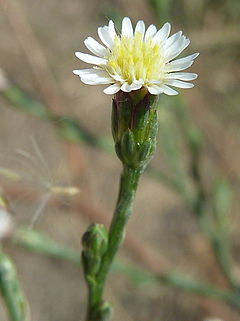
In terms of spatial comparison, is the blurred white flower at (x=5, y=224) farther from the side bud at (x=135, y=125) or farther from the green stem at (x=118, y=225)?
the side bud at (x=135, y=125)

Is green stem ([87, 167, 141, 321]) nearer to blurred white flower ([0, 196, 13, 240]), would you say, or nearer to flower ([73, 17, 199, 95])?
flower ([73, 17, 199, 95])

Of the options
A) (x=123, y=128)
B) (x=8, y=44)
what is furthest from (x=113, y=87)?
(x=8, y=44)

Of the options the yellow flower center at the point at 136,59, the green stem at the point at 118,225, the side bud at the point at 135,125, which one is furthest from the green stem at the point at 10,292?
the yellow flower center at the point at 136,59

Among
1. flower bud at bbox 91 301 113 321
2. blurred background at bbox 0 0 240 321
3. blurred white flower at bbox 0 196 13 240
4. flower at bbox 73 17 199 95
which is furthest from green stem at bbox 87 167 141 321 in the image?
blurred background at bbox 0 0 240 321

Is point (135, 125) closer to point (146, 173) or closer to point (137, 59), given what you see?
point (137, 59)

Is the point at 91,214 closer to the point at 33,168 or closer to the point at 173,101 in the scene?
the point at 173,101

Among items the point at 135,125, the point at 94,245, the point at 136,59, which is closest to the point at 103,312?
the point at 94,245
